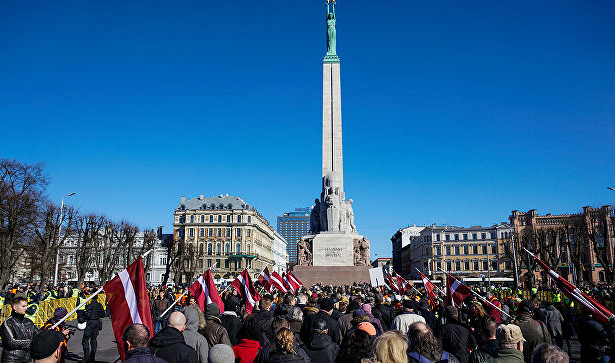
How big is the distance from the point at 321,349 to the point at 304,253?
29045mm

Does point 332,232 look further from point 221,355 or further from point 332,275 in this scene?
point 221,355

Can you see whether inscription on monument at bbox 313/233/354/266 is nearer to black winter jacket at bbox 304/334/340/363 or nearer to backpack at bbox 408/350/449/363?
black winter jacket at bbox 304/334/340/363

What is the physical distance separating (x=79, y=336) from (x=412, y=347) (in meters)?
17.0

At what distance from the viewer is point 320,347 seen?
5.95 meters

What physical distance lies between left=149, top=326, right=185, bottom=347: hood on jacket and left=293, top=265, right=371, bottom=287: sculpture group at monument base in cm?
2677

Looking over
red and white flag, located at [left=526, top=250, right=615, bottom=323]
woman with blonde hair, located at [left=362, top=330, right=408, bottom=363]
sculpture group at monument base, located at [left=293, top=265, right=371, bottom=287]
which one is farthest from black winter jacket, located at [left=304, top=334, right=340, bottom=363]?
sculpture group at monument base, located at [left=293, top=265, right=371, bottom=287]

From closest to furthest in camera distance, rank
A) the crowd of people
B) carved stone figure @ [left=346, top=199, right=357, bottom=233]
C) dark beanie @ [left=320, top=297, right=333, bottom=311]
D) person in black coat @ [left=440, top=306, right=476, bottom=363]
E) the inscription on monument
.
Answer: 1. the crowd of people
2. person in black coat @ [left=440, top=306, right=476, bottom=363]
3. dark beanie @ [left=320, top=297, right=333, bottom=311]
4. the inscription on monument
5. carved stone figure @ [left=346, top=199, right=357, bottom=233]

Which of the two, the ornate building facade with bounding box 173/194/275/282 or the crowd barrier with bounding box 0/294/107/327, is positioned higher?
the ornate building facade with bounding box 173/194/275/282

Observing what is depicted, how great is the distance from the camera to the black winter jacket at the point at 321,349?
19.2 feet

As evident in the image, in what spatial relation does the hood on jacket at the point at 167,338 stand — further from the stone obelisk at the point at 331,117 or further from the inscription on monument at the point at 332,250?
the stone obelisk at the point at 331,117

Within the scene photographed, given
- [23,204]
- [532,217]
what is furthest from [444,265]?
[23,204]

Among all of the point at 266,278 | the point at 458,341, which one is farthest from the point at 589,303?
the point at 266,278

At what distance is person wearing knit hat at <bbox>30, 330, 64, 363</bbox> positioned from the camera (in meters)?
4.21

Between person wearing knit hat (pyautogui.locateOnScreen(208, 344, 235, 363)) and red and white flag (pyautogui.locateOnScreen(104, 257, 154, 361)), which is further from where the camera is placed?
red and white flag (pyautogui.locateOnScreen(104, 257, 154, 361))
